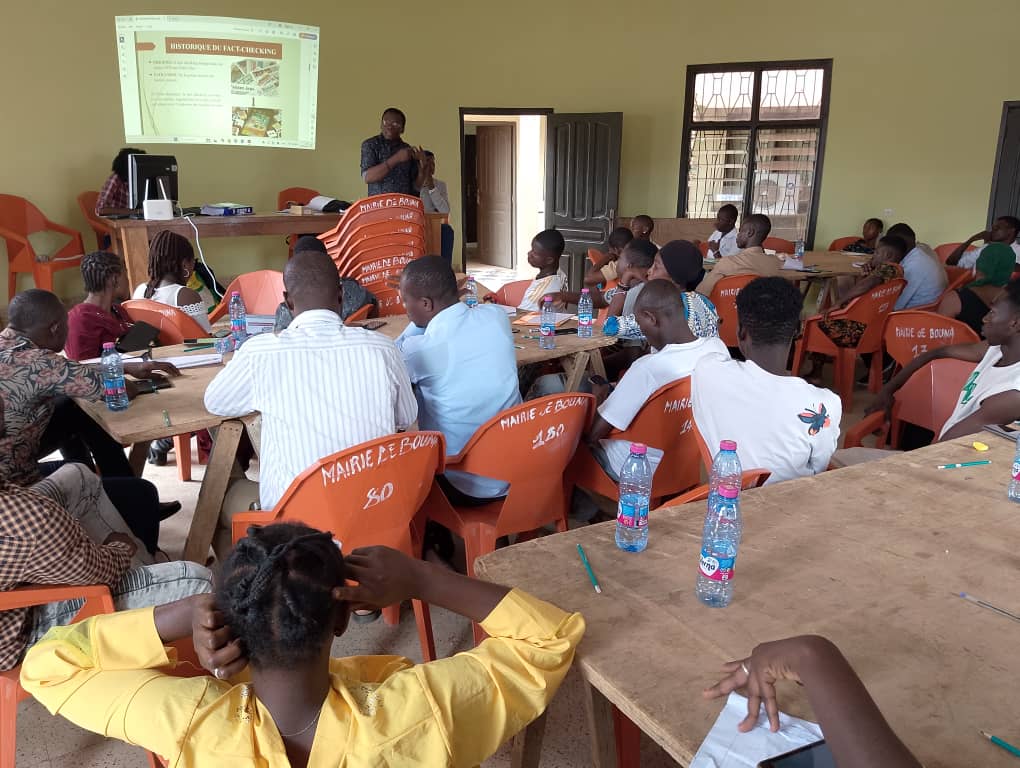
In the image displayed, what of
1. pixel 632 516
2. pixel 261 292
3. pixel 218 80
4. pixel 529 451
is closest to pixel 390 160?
pixel 261 292

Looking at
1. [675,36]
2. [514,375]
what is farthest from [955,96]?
[514,375]

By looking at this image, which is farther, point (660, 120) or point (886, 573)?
point (660, 120)

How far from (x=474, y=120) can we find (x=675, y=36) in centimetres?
389

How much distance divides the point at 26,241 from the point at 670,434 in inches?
251

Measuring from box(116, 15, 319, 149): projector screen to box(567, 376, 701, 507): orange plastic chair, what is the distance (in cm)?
483

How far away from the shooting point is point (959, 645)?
124cm

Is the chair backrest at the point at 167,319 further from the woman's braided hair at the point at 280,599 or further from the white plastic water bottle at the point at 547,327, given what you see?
the woman's braided hair at the point at 280,599

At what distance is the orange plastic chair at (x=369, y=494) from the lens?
1846 millimetres

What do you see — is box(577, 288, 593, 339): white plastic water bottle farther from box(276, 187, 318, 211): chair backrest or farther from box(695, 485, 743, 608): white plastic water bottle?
box(276, 187, 318, 211): chair backrest

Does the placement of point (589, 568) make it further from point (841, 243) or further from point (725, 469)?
point (841, 243)

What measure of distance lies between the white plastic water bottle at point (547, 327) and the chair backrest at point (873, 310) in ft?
6.04

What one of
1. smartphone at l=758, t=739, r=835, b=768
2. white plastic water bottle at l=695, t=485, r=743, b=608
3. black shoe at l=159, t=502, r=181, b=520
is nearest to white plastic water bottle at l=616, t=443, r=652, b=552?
white plastic water bottle at l=695, t=485, r=743, b=608

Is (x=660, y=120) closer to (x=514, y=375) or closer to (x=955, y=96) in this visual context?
(x=955, y=96)

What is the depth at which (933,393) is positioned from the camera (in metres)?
2.89
